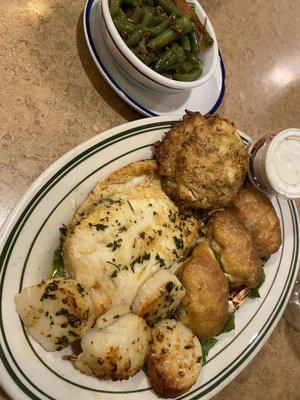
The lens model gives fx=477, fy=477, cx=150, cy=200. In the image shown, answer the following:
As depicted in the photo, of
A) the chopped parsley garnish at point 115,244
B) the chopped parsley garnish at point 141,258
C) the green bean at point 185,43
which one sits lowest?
the chopped parsley garnish at point 141,258

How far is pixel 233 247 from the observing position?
61.9 inches

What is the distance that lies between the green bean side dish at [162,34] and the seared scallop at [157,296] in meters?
0.75

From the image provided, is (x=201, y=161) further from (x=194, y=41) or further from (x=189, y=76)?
(x=194, y=41)

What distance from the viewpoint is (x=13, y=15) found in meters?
1.64

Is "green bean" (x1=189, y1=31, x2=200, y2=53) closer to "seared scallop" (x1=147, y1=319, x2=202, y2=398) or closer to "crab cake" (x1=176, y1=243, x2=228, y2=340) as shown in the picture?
"crab cake" (x1=176, y1=243, x2=228, y2=340)

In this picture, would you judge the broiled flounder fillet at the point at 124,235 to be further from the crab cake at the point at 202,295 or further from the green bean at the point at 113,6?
the green bean at the point at 113,6

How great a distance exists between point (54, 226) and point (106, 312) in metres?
0.30

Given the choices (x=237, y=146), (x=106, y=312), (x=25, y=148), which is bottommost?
(x=106, y=312)

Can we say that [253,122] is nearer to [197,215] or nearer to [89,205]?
[197,215]

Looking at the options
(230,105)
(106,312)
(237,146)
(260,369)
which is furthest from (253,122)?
(106,312)

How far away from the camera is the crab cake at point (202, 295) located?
4.84ft

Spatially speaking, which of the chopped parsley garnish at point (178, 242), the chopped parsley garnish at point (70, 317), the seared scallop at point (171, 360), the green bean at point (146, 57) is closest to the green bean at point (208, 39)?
the green bean at point (146, 57)

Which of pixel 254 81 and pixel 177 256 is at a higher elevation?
pixel 254 81

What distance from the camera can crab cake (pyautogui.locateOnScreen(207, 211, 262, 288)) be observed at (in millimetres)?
1574
